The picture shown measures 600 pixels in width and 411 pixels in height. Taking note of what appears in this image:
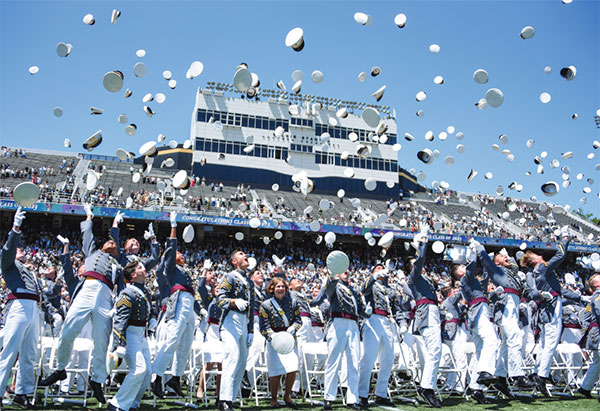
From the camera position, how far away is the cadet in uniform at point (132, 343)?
613cm

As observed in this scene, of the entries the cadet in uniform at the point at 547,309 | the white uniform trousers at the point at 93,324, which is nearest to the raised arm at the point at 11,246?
the white uniform trousers at the point at 93,324

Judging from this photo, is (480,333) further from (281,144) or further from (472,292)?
(281,144)

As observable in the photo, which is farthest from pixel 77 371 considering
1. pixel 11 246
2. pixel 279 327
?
pixel 279 327

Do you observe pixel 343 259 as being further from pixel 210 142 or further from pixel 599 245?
pixel 599 245

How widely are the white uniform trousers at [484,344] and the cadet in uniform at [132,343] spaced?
5.02 m

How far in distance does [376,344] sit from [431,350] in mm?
859

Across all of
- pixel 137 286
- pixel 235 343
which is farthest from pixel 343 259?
pixel 137 286

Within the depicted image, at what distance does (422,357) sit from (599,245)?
135ft

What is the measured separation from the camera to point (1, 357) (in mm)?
6660

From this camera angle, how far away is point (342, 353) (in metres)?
7.56

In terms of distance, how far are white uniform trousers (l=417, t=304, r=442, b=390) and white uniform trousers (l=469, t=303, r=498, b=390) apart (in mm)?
646

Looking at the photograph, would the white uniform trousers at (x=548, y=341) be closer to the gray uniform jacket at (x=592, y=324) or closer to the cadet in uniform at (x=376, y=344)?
the gray uniform jacket at (x=592, y=324)

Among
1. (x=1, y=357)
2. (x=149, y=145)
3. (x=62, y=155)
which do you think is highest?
(x=62, y=155)

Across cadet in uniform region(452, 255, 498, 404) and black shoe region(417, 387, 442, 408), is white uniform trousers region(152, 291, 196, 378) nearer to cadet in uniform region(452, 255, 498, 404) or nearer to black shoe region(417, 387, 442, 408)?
black shoe region(417, 387, 442, 408)
